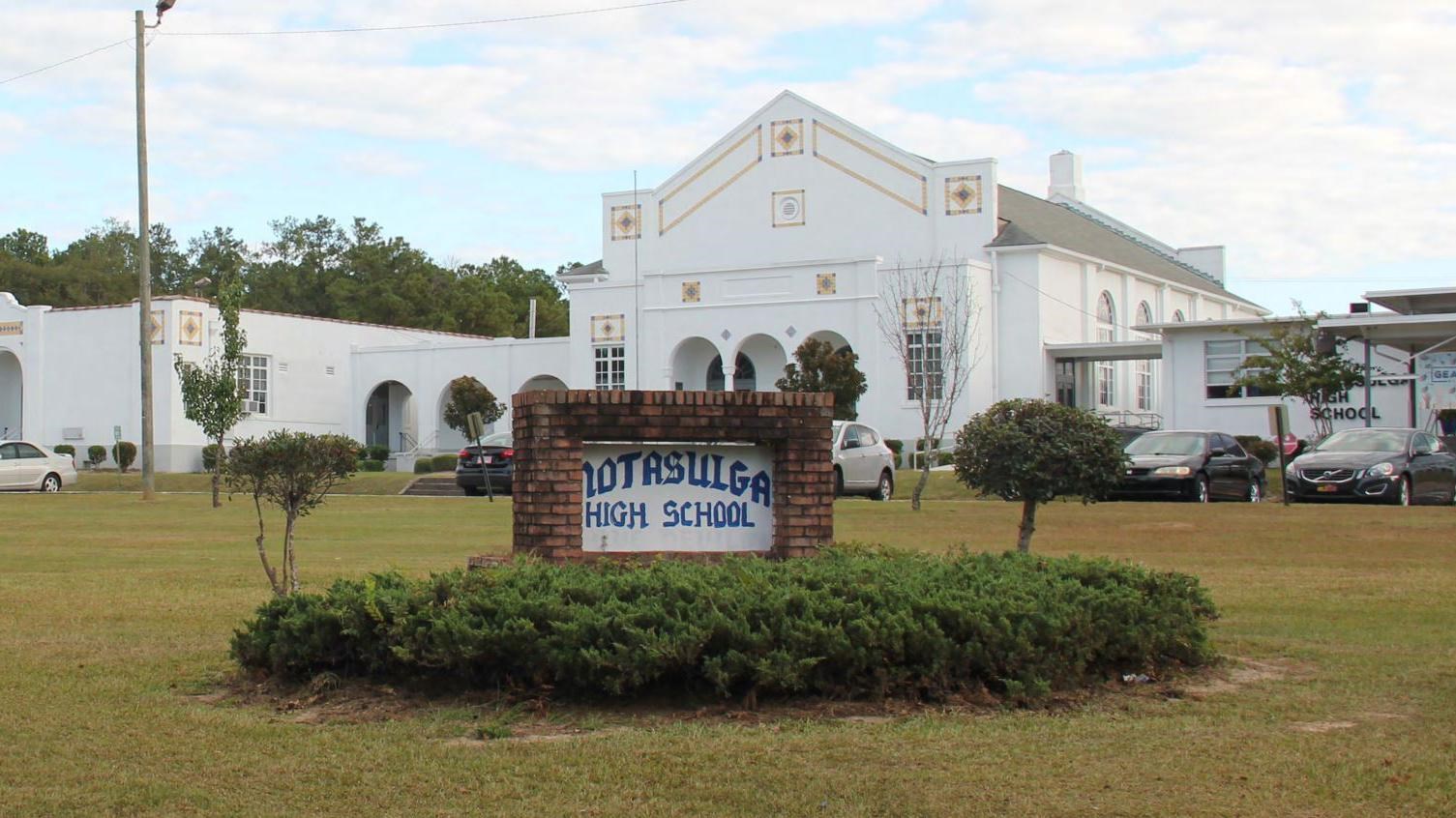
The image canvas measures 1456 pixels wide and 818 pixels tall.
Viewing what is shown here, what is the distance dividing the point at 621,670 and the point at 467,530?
15.1 metres

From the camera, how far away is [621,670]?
767 cm

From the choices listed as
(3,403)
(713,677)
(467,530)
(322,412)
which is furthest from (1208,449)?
(3,403)

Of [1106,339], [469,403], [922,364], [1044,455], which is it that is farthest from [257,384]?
[1044,455]

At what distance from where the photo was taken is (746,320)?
52281mm

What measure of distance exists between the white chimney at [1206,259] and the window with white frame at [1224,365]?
29464mm

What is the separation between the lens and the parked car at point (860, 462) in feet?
99.3

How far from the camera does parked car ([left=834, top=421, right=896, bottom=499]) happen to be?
30.3 meters

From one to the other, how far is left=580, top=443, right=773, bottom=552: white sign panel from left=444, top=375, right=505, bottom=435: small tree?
4119 cm

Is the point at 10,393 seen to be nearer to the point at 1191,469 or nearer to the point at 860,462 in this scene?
the point at 860,462

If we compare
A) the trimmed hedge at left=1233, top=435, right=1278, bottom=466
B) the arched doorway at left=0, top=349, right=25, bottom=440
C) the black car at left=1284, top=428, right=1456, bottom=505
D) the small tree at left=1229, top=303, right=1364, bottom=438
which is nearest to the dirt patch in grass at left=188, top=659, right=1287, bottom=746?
the black car at left=1284, top=428, right=1456, bottom=505

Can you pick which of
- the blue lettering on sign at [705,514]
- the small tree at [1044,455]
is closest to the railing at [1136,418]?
the small tree at [1044,455]

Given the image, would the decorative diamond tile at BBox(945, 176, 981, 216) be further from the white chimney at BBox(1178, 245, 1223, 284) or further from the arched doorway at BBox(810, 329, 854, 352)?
the white chimney at BBox(1178, 245, 1223, 284)

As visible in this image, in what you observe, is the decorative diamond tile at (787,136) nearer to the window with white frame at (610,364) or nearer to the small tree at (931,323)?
the small tree at (931,323)

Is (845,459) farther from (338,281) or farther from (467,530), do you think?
(338,281)
